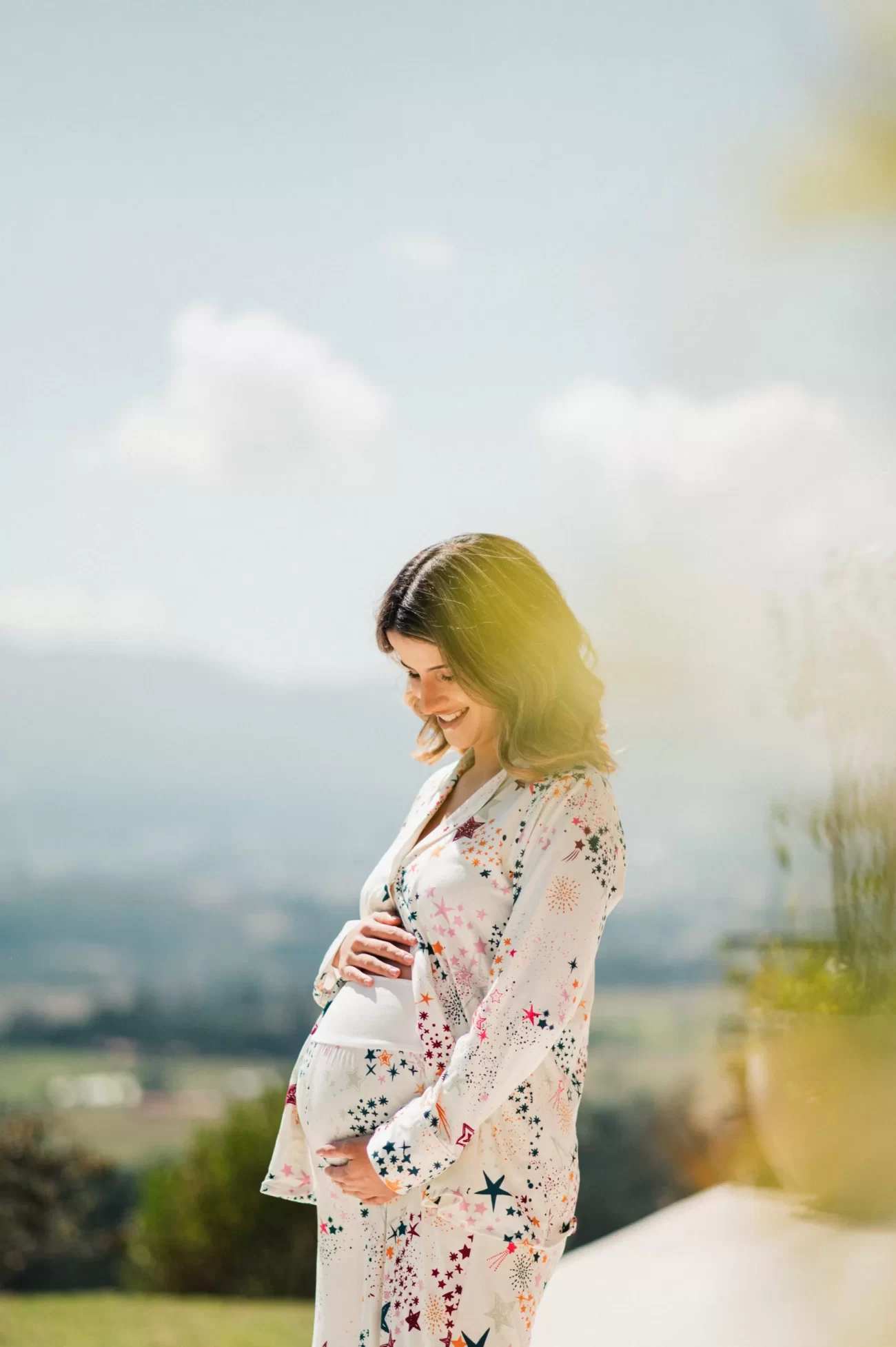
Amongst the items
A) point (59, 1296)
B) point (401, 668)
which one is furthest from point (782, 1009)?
point (59, 1296)

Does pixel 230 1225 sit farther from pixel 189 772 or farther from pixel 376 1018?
pixel 376 1018

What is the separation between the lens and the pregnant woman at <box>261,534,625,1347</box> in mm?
1435

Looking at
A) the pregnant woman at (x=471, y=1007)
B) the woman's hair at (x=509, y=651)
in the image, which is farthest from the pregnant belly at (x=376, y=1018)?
the woman's hair at (x=509, y=651)

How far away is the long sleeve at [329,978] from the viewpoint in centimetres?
170

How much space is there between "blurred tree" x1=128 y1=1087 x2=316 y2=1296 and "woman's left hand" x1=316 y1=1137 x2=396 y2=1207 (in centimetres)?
619

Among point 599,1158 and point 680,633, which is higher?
point 680,633

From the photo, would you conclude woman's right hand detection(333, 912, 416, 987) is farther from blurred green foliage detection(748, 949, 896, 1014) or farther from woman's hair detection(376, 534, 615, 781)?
blurred green foliage detection(748, 949, 896, 1014)

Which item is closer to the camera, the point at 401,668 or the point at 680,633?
the point at 680,633

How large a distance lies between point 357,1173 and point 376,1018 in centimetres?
18

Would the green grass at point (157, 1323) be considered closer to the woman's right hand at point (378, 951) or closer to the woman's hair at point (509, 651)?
the woman's right hand at point (378, 951)

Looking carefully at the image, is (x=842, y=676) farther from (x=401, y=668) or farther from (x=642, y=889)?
(x=642, y=889)

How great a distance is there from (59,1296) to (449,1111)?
303 inches

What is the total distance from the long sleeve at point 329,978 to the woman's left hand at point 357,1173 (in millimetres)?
239

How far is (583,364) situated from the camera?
1098 cm
